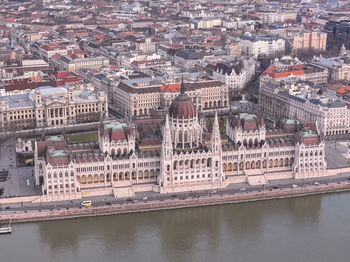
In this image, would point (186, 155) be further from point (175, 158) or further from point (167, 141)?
point (167, 141)

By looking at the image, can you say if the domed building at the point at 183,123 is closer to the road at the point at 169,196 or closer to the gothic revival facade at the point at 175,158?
the gothic revival facade at the point at 175,158

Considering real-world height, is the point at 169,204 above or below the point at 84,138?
below

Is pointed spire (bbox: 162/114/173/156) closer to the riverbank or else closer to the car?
the riverbank

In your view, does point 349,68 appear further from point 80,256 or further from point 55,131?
point 80,256

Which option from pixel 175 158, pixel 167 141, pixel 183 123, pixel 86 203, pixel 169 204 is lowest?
pixel 169 204

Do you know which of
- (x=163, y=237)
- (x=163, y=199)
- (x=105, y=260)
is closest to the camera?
(x=105, y=260)

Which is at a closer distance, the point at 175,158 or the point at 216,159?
the point at 175,158

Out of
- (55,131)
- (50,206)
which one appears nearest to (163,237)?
(50,206)

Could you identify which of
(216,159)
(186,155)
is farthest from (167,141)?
(216,159)

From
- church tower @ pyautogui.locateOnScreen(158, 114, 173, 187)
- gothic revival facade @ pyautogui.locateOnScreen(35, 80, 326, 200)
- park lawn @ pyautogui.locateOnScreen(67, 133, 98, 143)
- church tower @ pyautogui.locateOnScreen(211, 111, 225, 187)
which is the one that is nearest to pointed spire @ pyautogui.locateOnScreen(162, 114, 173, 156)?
church tower @ pyautogui.locateOnScreen(158, 114, 173, 187)
